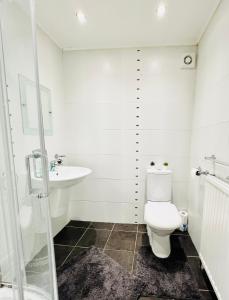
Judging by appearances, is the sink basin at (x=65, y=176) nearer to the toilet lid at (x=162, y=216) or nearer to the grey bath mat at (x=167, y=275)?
the toilet lid at (x=162, y=216)

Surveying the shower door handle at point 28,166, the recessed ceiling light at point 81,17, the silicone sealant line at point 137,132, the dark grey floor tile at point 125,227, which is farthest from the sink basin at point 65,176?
the recessed ceiling light at point 81,17

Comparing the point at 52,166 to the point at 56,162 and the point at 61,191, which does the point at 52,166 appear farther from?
the point at 61,191

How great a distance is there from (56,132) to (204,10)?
185cm

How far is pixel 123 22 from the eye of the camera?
1645mm

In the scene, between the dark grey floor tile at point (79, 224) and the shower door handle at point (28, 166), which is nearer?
the shower door handle at point (28, 166)

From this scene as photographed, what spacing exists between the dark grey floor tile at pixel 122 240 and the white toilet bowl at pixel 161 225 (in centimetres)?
27

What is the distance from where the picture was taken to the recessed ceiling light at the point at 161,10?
1422mm

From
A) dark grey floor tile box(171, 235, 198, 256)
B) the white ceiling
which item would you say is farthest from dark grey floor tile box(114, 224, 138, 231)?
Answer: the white ceiling

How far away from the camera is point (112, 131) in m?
2.21

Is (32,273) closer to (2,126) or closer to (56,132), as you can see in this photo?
(2,126)

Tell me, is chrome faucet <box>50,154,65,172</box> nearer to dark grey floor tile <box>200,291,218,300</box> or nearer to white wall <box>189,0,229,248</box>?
white wall <box>189,0,229,248</box>

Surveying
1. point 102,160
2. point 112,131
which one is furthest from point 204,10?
point 102,160

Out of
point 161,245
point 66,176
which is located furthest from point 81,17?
point 161,245

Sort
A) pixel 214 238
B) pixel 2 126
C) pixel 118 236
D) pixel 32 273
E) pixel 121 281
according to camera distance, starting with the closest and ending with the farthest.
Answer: pixel 2 126 → pixel 32 273 → pixel 214 238 → pixel 121 281 → pixel 118 236
